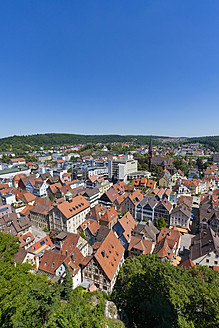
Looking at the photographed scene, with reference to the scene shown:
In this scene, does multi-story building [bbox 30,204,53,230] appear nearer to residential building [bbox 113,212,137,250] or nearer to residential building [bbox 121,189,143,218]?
residential building [bbox 113,212,137,250]

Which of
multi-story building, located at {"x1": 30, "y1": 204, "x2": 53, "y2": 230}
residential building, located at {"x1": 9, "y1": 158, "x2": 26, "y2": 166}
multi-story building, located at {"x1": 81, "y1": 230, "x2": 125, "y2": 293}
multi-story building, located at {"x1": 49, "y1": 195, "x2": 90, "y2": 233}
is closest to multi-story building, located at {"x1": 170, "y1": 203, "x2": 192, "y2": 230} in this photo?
multi-story building, located at {"x1": 81, "y1": 230, "x2": 125, "y2": 293}


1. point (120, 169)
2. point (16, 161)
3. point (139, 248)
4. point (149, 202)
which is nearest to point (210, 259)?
point (139, 248)

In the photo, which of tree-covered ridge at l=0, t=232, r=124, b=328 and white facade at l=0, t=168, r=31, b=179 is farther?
white facade at l=0, t=168, r=31, b=179

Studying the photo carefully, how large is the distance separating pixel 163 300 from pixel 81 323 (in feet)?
28.6

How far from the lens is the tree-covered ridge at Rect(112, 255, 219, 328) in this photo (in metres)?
13.2

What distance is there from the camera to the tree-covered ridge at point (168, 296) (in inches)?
518

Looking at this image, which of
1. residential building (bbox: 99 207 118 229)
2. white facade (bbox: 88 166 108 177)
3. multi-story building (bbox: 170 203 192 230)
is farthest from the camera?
white facade (bbox: 88 166 108 177)

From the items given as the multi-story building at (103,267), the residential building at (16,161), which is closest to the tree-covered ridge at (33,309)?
the multi-story building at (103,267)

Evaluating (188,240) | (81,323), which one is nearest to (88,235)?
(188,240)

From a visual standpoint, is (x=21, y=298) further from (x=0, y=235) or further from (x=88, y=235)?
(x=88, y=235)

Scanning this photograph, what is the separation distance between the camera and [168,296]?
1560cm

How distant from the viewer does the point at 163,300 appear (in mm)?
15055

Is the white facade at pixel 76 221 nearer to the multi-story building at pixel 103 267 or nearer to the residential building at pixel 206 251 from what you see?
the multi-story building at pixel 103 267

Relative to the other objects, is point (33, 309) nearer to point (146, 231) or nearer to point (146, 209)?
point (146, 231)
